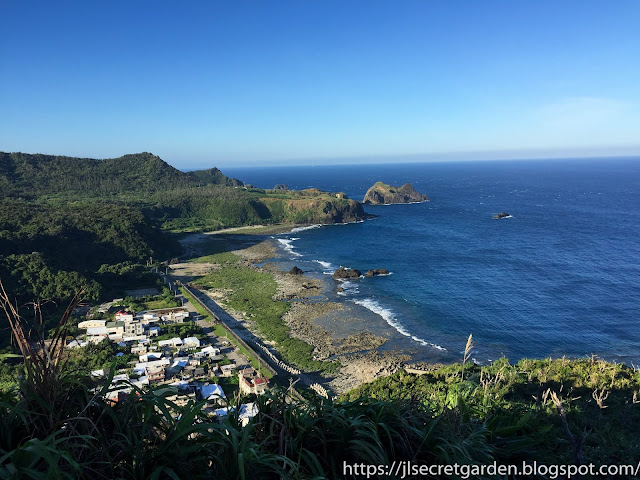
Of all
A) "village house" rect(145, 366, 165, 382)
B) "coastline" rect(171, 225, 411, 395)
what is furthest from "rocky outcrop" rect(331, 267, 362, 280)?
"village house" rect(145, 366, 165, 382)

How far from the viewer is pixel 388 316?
33.2 metres

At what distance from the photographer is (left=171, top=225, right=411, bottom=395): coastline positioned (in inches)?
955

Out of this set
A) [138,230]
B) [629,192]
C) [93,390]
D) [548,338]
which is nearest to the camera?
[93,390]

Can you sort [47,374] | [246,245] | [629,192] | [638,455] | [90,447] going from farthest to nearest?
1. [629,192]
2. [246,245]
3. [638,455]
4. [47,374]
5. [90,447]

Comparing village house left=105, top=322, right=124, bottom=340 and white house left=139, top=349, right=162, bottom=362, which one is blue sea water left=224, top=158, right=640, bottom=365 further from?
village house left=105, top=322, right=124, bottom=340

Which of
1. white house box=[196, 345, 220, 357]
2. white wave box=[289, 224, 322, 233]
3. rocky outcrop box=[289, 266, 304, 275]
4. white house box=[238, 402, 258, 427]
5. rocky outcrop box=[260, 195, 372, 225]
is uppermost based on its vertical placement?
white house box=[238, 402, 258, 427]

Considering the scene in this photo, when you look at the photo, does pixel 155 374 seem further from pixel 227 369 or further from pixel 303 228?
A: pixel 303 228

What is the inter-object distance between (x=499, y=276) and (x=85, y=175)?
104 metres

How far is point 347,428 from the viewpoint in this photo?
3240 millimetres

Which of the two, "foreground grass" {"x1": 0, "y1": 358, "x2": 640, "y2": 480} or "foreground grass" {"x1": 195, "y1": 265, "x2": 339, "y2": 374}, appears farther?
"foreground grass" {"x1": 195, "y1": 265, "x2": 339, "y2": 374}

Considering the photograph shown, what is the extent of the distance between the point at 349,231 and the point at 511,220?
100 feet

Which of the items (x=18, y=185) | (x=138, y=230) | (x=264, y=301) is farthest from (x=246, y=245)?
(x=18, y=185)

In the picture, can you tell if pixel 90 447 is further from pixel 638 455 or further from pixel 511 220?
pixel 511 220

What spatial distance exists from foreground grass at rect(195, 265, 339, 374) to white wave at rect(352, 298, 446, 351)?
6.88 meters
